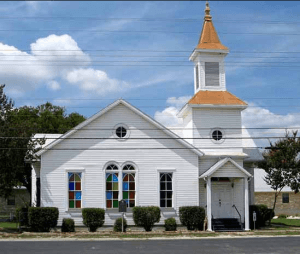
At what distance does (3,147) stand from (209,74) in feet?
46.3

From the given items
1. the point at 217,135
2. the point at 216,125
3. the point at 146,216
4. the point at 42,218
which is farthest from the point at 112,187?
the point at 216,125

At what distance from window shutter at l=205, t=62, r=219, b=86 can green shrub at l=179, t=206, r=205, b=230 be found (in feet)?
29.2

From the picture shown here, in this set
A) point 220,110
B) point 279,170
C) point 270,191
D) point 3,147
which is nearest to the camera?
point 3,147

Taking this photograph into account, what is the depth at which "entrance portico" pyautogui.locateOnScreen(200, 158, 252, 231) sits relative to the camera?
31.4 metres

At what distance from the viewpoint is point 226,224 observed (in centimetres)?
3216

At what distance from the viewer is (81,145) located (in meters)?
31.5

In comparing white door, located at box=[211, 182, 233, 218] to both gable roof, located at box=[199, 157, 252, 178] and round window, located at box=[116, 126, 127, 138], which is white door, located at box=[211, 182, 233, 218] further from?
round window, located at box=[116, 126, 127, 138]

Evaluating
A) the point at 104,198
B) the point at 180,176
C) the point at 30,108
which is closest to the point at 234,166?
the point at 180,176

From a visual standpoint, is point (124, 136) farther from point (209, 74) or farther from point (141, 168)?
point (209, 74)

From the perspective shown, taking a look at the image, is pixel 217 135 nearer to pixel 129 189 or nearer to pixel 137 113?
pixel 137 113

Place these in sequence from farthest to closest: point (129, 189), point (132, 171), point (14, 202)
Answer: point (14, 202) < point (132, 171) < point (129, 189)

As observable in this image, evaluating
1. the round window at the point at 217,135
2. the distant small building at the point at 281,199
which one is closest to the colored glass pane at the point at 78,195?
the round window at the point at 217,135

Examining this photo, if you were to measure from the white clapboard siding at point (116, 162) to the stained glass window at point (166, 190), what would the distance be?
357mm

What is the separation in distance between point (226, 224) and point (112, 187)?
7317 millimetres
